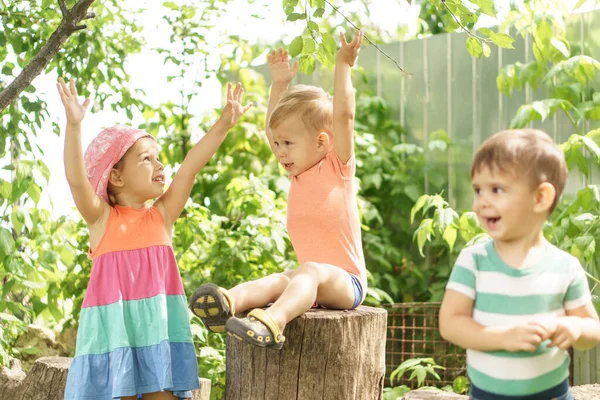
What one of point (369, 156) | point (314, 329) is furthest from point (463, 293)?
point (369, 156)

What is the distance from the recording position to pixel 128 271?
90.2 inches

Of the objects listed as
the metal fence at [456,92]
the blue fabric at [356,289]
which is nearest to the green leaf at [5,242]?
the blue fabric at [356,289]

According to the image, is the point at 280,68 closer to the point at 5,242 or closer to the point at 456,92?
the point at 5,242

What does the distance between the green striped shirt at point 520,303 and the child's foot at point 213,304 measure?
2.60ft

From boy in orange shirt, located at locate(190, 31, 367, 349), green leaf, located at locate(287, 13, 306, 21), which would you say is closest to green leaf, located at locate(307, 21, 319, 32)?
green leaf, located at locate(287, 13, 306, 21)

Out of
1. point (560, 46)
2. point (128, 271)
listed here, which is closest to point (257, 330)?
point (128, 271)

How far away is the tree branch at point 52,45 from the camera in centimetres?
286

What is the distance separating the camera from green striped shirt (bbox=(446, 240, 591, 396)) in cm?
158

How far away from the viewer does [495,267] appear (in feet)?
5.30

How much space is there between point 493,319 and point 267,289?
967mm

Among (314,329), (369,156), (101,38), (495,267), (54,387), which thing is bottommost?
(54,387)

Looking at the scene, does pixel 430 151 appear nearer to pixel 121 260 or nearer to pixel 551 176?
pixel 121 260

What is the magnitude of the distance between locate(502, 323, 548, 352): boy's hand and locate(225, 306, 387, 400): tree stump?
917 mm

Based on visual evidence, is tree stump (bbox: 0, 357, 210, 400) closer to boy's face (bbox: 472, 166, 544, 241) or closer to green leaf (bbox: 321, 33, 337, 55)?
green leaf (bbox: 321, 33, 337, 55)
